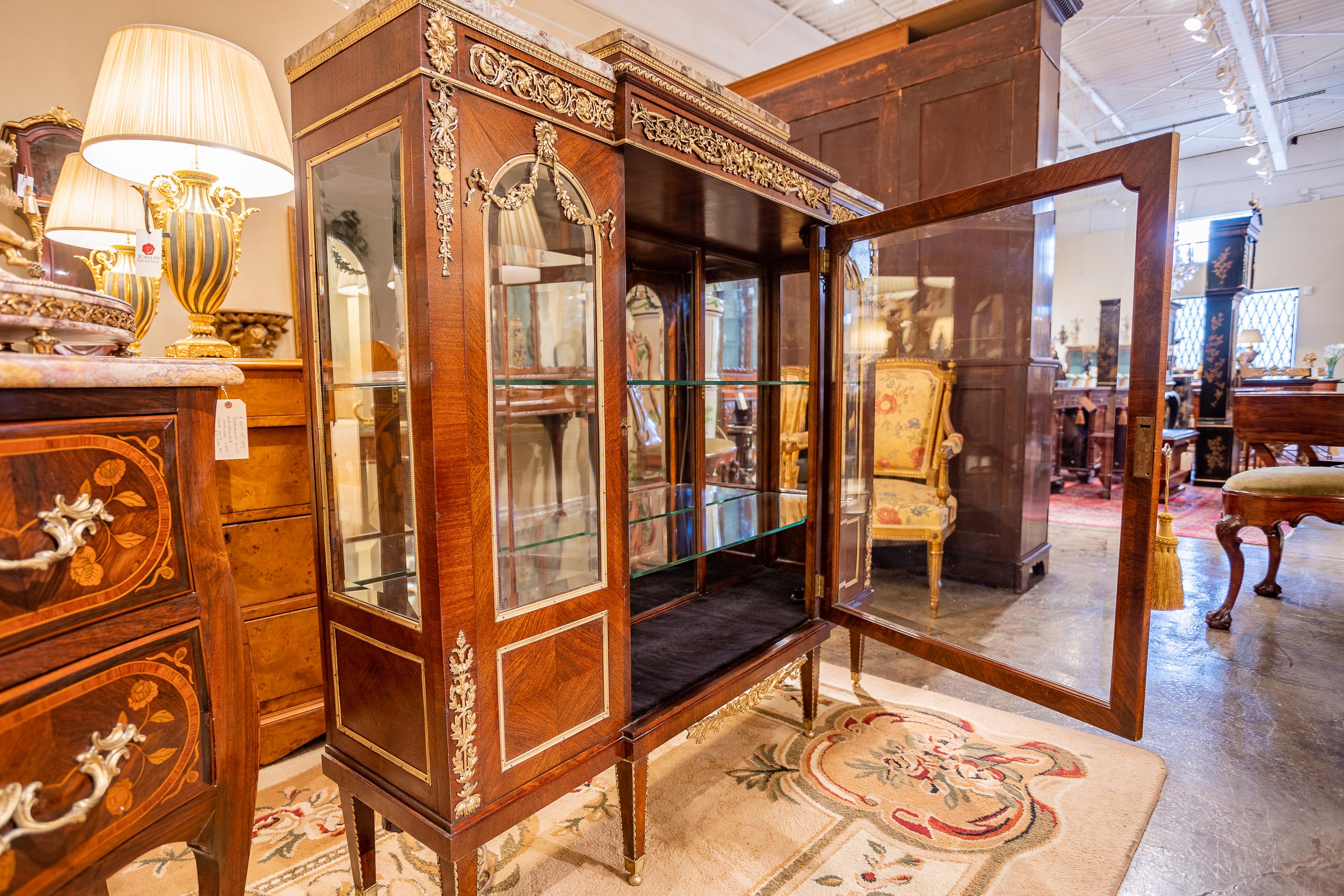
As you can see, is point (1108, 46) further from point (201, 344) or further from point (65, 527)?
point (65, 527)

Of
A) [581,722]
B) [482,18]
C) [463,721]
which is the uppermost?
[482,18]

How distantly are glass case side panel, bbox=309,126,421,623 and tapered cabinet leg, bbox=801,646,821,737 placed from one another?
1347 mm

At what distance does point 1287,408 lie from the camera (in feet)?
9.76

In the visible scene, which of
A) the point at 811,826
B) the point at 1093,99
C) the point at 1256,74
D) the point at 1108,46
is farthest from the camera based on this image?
the point at 1093,99

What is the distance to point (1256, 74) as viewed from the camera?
6.22 m

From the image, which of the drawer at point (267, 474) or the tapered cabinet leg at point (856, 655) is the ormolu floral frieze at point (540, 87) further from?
the tapered cabinet leg at point (856, 655)

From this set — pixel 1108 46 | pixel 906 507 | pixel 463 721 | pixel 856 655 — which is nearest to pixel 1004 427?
pixel 906 507

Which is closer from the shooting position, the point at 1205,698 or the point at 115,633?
the point at 115,633

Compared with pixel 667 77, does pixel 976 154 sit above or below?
above

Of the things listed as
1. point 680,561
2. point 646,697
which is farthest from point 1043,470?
point 646,697

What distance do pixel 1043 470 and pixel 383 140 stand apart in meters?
2.14

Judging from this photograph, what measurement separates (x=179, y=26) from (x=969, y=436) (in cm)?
339

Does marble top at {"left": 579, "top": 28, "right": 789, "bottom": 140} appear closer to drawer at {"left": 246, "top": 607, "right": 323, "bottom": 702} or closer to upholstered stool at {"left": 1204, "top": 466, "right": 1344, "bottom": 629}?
drawer at {"left": 246, "top": 607, "right": 323, "bottom": 702}

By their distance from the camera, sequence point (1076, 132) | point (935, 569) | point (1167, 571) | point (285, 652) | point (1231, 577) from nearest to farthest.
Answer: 1. point (1167, 571)
2. point (285, 652)
3. point (935, 569)
4. point (1231, 577)
5. point (1076, 132)
